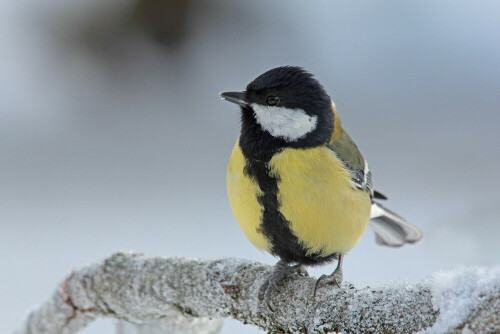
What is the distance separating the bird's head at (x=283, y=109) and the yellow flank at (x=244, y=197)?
0.08m

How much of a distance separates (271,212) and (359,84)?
3.28 meters

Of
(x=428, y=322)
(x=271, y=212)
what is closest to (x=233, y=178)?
(x=271, y=212)

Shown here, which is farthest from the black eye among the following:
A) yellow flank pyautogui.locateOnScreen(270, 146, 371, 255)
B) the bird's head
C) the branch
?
the branch

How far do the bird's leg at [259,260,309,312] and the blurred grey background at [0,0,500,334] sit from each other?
1586mm

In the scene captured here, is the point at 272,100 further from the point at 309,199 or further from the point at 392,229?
the point at 392,229

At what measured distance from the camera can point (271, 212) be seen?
67.6 inches

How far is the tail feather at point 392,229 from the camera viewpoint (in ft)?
7.57

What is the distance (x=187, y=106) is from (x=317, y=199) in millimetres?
3231

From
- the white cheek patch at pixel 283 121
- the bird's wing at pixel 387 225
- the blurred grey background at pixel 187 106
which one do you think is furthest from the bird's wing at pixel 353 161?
the blurred grey background at pixel 187 106

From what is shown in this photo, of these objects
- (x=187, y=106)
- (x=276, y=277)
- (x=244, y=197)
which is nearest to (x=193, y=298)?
(x=276, y=277)

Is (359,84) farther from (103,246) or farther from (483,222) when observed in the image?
(483,222)

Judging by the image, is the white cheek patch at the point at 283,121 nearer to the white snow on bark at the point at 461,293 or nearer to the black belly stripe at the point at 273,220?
the black belly stripe at the point at 273,220

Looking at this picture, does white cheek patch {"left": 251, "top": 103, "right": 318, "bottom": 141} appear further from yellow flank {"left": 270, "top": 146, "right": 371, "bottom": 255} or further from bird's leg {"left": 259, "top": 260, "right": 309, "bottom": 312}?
bird's leg {"left": 259, "top": 260, "right": 309, "bottom": 312}

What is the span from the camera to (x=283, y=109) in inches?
70.2
